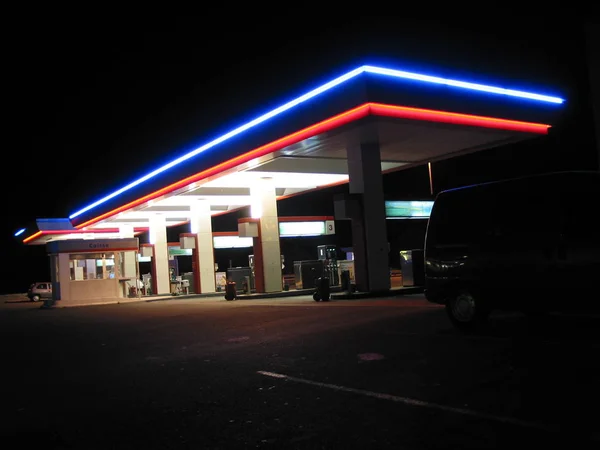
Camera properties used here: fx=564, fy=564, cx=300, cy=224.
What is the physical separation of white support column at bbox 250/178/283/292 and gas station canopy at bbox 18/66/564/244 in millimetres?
634

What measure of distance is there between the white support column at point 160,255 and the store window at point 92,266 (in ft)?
12.1

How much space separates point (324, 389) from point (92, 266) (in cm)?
2798

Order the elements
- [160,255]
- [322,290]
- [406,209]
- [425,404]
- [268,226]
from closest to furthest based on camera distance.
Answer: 1. [425,404]
2. [322,290]
3. [268,226]
4. [406,209]
5. [160,255]

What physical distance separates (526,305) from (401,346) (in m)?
1.92

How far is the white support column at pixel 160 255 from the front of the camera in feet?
115

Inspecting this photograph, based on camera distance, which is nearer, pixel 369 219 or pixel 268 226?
pixel 369 219

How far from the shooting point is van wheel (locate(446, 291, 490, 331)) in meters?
9.07

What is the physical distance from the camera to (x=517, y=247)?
8297mm

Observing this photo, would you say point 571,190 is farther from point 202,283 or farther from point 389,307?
point 202,283

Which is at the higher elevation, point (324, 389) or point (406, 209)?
point (406, 209)

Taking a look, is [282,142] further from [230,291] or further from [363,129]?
[230,291]

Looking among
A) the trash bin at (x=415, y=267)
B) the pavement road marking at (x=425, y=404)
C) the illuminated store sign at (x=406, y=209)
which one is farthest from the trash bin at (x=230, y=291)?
the pavement road marking at (x=425, y=404)

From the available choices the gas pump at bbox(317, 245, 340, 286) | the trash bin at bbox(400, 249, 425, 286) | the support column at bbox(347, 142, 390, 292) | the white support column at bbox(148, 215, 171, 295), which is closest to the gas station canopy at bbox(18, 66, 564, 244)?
the support column at bbox(347, 142, 390, 292)

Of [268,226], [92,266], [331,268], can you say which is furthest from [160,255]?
[268,226]
